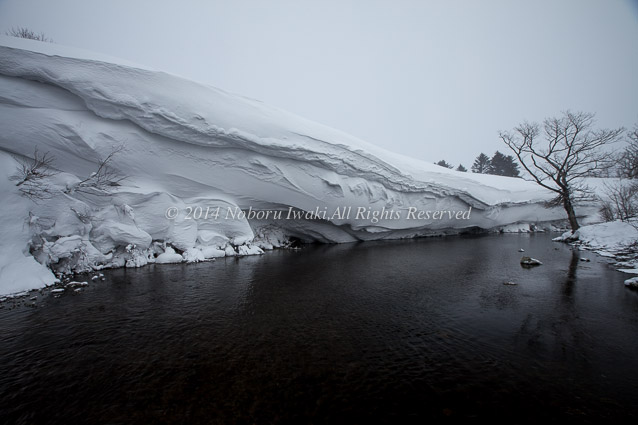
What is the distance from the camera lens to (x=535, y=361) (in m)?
2.99

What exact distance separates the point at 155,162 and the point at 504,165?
47458mm

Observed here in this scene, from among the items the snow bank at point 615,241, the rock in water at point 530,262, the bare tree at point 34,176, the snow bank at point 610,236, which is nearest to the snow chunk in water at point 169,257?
the bare tree at point 34,176

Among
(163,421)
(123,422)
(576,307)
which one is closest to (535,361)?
(576,307)

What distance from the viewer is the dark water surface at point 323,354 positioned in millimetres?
2303

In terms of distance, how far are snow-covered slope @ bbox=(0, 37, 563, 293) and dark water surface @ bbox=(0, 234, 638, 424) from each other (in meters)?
2.57

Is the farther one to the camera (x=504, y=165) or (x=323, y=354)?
(x=504, y=165)

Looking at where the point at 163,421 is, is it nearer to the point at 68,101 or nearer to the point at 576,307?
the point at 576,307

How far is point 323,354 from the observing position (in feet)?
10.5

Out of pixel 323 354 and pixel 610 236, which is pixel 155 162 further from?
pixel 610 236

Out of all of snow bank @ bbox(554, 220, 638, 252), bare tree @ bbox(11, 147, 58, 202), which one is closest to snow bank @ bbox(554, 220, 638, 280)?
snow bank @ bbox(554, 220, 638, 252)

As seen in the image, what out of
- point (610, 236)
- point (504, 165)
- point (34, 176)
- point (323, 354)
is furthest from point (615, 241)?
point (504, 165)

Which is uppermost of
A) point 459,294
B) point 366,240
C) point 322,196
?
point 322,196

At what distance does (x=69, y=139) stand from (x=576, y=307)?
13678mm

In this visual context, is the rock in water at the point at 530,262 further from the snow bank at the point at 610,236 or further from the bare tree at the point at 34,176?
the bare tree at the point at 34,176
